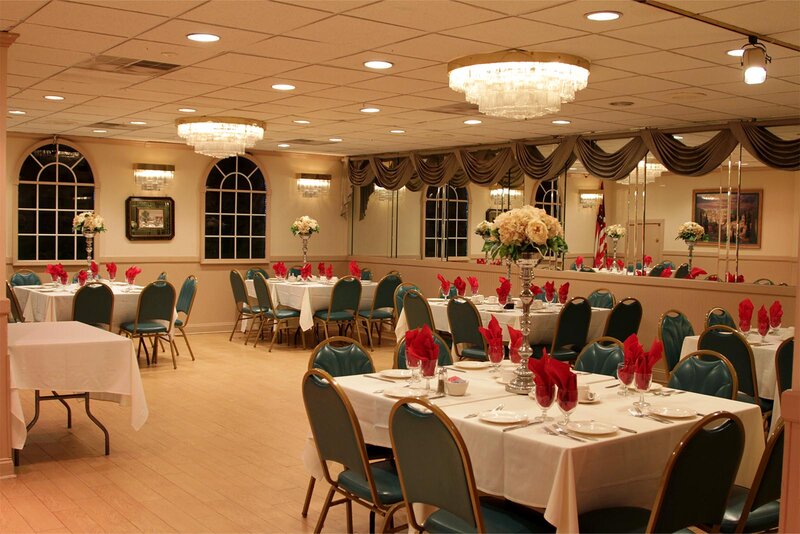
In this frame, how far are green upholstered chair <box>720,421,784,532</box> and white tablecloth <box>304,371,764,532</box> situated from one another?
0.32 meters

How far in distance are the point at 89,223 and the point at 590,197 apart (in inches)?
243

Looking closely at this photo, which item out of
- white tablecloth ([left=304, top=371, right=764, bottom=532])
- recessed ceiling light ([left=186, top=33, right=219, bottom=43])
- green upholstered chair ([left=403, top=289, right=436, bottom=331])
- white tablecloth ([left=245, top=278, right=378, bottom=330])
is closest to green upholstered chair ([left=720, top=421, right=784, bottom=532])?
white tablecloth ([left=304, top=371, right=764, bottom=532])

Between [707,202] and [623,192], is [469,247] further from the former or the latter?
[707,202]

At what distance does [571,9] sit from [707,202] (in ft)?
17.1

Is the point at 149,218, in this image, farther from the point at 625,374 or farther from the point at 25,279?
the point at 625,374

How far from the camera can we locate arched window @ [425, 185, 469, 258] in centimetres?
1297

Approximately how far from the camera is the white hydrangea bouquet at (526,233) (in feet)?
13.8

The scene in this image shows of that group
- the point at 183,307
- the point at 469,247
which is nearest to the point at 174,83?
the point at 183,307

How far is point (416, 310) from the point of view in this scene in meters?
7.90

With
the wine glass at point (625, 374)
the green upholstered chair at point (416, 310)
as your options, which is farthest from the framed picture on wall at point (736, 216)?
the wine glass at point (625, 374)

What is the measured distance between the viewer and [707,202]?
349 inches

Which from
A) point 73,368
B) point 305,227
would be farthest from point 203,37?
point 305,227

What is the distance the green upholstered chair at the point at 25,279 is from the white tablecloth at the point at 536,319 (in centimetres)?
482

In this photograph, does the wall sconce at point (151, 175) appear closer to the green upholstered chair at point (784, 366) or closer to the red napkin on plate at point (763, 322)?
the red napkin on plate at point (763, 322)
